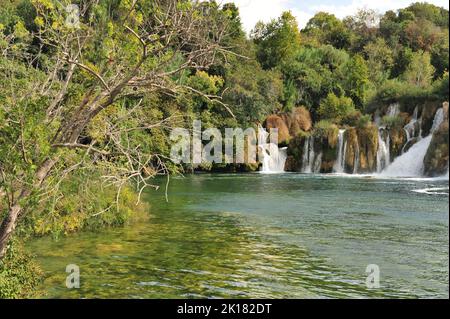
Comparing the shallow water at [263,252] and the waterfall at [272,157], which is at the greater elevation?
the waterfall at [272,157]

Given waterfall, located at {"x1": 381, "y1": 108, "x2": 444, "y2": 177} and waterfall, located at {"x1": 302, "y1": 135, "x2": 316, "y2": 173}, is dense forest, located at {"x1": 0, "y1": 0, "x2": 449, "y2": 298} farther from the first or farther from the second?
waterfall, located at {"x1": 381, "y1": 108, "x2": 444, "y2": 177}

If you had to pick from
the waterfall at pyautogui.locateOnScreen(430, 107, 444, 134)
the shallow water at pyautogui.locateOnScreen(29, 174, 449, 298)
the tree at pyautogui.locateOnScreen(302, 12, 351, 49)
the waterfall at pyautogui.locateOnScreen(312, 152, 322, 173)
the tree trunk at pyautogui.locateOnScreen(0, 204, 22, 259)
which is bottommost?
the shallow water at pyautogui.locateOnScreen(29, 174, 449, 298)

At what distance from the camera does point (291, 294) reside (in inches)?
440

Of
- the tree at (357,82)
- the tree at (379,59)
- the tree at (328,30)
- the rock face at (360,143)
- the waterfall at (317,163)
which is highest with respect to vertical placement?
the tree at (328,30)

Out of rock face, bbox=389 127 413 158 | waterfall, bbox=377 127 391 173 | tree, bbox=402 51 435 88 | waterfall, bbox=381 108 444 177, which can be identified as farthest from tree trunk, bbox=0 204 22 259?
tree, bbox=402 51 435 88

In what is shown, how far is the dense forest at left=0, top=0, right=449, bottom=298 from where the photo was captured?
876cm

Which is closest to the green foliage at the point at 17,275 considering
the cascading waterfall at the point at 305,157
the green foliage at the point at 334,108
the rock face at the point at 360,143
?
the rock face at the point at 360,143

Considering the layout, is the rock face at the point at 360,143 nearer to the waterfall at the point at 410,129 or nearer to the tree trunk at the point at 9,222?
the waterfall at the point at 410,129

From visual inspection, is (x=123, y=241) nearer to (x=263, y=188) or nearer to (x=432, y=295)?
(x=432, y=295)

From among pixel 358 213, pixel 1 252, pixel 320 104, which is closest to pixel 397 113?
pixel 320 104

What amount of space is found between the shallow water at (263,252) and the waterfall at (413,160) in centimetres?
1822

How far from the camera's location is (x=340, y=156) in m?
49.1

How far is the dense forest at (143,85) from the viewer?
8.76 m

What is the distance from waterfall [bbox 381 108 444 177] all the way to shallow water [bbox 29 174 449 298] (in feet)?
59.8
